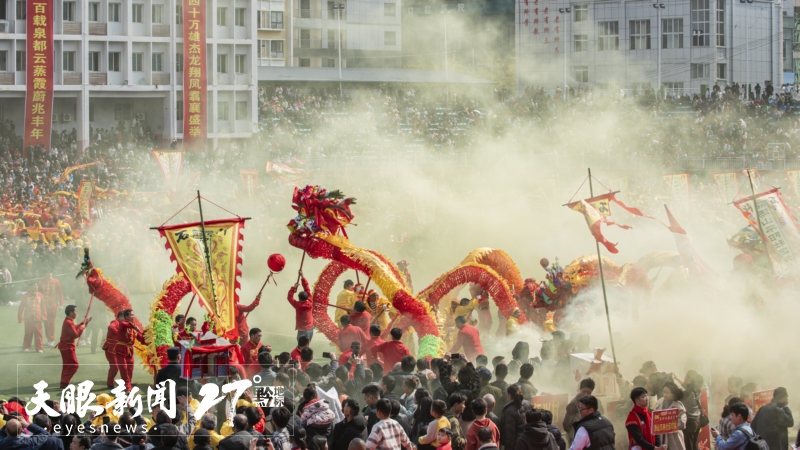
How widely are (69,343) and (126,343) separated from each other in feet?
2.66

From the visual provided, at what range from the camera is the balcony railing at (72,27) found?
36000 millimetres

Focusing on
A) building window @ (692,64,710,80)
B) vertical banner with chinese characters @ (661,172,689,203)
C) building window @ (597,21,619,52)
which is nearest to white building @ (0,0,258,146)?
building window @ (597,21,619,52)

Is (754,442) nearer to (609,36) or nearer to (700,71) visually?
(700,71)

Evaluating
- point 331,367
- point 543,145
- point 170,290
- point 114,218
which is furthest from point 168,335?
point 543,145

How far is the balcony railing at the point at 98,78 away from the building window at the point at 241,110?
5.14 m

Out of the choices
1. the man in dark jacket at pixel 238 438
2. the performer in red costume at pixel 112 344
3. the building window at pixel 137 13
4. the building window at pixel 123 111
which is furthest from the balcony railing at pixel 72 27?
the man in dark jacket at pixel 238 438

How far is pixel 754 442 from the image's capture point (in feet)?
28.0

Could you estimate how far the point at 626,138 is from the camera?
33.8 m

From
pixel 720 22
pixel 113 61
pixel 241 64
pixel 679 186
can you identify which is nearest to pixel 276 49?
pixel 241 64

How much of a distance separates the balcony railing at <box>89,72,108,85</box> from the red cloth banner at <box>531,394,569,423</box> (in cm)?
3000

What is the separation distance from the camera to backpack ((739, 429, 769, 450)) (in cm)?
854

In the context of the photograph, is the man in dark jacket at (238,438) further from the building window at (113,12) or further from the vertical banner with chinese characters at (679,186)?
the building window at (113,12)

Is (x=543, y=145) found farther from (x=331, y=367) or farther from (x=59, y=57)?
(x=331, y=367)

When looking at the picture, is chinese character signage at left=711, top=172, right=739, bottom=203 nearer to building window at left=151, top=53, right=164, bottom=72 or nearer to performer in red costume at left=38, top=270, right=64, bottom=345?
performer in red costume at left=38, top=270, right=64, bottom=345
